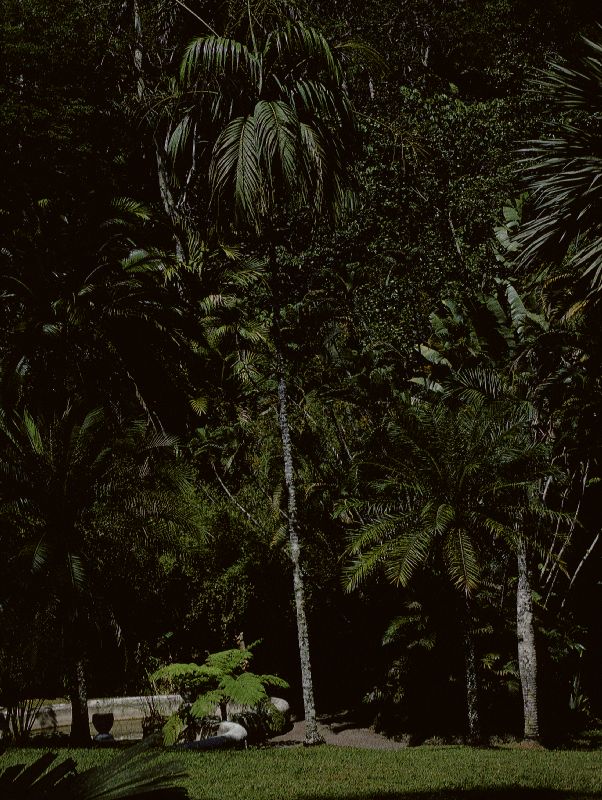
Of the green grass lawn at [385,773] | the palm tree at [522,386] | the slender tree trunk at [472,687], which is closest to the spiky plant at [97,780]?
the green grass lawn at [385,773]

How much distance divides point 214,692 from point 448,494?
5.88 meters

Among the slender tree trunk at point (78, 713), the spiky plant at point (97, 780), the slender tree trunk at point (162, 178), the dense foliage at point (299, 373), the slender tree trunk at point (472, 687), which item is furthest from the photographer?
the slender tree trunk at point (162, 178)

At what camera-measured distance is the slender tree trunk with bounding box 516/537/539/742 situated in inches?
663

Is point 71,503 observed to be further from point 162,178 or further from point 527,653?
point 162,178

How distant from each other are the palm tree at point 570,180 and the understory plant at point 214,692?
11156 millimetres

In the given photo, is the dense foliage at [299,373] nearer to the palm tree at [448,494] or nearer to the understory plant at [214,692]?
the palm tree at [448,494]

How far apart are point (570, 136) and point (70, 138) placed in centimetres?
1819

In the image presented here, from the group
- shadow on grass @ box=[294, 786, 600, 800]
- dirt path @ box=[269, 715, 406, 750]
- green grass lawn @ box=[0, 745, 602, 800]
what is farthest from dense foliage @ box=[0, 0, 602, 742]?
shadow on grass @ box=[294, 786, 600, 800]

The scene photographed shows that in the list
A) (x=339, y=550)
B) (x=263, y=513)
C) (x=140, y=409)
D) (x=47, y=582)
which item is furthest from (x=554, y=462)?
(x=47, y=582)

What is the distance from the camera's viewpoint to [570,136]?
8.79 metres

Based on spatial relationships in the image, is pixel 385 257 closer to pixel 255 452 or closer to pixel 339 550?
pixel 255 452

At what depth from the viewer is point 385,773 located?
491 inches

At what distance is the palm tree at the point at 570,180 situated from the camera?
852 cm

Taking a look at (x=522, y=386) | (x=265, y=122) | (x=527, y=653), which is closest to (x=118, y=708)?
(x=527, y=653)
